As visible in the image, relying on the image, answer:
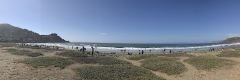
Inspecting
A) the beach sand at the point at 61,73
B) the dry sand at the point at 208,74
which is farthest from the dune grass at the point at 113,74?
the dry sand at the point at 208,74

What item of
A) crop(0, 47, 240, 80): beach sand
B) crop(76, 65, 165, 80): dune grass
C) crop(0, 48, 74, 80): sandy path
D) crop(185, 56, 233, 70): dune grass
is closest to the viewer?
crop(0, 48, 74, 80): sandy path

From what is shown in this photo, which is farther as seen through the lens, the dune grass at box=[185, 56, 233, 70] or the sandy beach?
the dune grass at box=[185, 56, 233, 70]

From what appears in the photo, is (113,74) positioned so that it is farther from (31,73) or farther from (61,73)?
(31,73)

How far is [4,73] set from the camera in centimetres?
3419

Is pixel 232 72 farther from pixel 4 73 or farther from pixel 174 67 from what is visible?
pixel 4 73

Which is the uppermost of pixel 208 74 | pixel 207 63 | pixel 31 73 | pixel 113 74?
pixel 207 63

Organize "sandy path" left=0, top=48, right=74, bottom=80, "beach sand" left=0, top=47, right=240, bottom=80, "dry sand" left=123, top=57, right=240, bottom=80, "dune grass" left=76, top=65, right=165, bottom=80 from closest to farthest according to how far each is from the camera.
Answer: "sandy path" left=0, top=48, right=74, bottom=80, "beach sand" left=0, top=47, right=240, bottom=80, "dune grass" left=76, top=65, right=165, bottom=80, "dry sand" left=123, top=57, right=240, bottom=80

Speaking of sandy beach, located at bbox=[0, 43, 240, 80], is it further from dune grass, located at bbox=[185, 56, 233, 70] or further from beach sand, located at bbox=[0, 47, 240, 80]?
dune grass, located at bbox=[185, 56, 233, 70]

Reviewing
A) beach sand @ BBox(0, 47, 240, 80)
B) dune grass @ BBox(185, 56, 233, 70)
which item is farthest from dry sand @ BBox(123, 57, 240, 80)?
dune grass @ BBox(185, 56, 233, 70)

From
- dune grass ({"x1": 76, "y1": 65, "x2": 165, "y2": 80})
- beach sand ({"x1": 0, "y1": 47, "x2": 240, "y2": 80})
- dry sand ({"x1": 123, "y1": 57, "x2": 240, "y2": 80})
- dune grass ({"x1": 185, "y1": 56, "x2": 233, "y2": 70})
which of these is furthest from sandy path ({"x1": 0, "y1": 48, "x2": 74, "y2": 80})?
dune grass ({"x1": 185, "y1": 56, "x2": 233, "y2": 70})

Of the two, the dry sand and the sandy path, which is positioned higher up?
the sandy path

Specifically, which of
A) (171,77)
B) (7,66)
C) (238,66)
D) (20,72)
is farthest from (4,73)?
(238,66)

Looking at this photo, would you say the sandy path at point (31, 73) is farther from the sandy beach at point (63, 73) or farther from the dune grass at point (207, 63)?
the dune grass at point (207, 63)

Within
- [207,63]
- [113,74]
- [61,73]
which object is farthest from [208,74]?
[61,73]
